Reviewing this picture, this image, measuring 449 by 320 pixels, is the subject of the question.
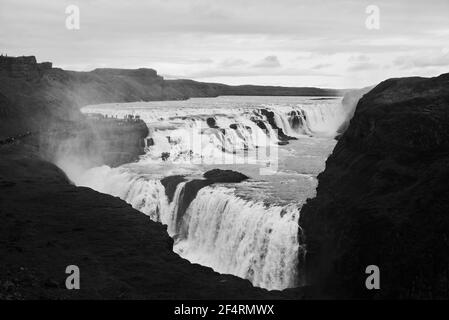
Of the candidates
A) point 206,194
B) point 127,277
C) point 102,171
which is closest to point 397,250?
point 127,277

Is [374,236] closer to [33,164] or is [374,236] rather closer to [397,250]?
[397,250]

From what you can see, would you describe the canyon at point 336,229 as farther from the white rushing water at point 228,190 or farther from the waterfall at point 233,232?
the white rushing water at point 228,190

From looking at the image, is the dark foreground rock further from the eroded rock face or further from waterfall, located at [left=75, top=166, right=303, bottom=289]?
waterfall, located at [left=75, top=166, right=303, bottom=289]

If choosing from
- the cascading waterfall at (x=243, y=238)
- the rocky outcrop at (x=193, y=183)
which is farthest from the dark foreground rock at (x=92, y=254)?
the rocky outcrop at (x=193, y=183)

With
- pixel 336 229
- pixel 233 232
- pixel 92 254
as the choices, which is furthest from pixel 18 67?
pixel 336 229

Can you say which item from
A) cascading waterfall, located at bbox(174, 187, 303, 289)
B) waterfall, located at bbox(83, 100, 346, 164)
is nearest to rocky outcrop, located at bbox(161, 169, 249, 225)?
cascading waterfall, located at bbox(174, 187, 303, 289)
